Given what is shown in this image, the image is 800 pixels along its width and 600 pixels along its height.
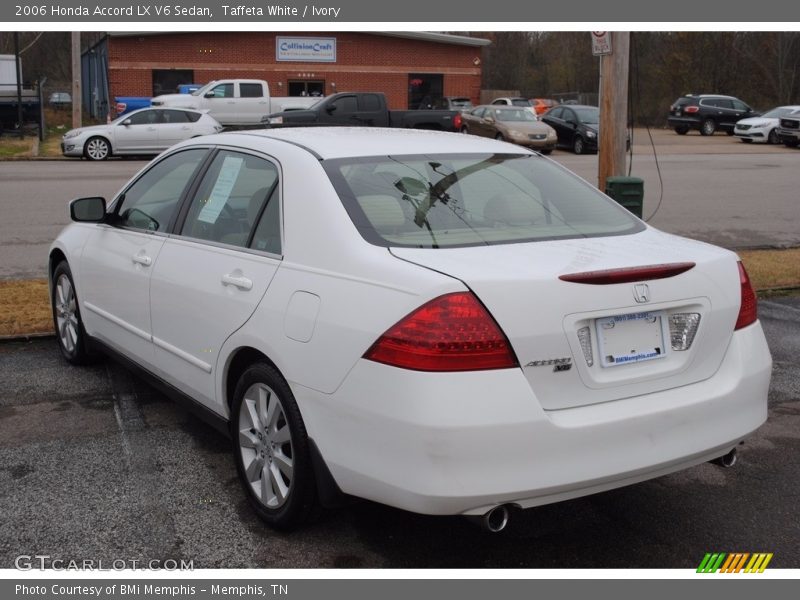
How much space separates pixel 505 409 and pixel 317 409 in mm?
738

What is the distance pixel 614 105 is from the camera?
909 cm

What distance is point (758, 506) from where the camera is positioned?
4191 mm

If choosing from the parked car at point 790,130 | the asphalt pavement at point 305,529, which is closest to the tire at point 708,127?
the parked car at point 790,130

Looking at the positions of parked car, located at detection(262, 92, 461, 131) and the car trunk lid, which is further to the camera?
parked car, located at detection(262, 92, 461, 131)

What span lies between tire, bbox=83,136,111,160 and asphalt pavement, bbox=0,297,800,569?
21243 mm

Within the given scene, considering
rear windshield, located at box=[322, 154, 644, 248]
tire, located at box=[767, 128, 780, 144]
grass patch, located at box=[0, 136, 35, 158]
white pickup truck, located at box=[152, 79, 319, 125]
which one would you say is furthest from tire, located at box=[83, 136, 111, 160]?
tire, located at box=[767, 128, 780, 144]

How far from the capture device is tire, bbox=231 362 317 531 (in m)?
3.63

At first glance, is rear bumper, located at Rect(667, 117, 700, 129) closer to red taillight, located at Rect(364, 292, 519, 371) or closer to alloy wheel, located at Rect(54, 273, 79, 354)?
alloy wheel, located at Rect(54, 273, 79, 354)

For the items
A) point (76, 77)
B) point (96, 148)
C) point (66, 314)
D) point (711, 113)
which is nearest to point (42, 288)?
point (66, 314)

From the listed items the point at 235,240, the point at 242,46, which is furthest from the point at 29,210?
the point at 242,46

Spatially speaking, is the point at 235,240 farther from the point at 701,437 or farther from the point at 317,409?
the point at 701,437

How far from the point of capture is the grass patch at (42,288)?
7323 mm

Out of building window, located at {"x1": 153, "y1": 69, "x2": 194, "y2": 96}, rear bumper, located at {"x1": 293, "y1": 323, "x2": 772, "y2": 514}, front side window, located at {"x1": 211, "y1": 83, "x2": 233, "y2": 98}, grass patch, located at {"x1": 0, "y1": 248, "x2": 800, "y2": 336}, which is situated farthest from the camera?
building window, located at {"x1": 153, "y1": 69, "x2": 194, "y2": 96}

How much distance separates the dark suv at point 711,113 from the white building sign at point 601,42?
33915 millimetres
